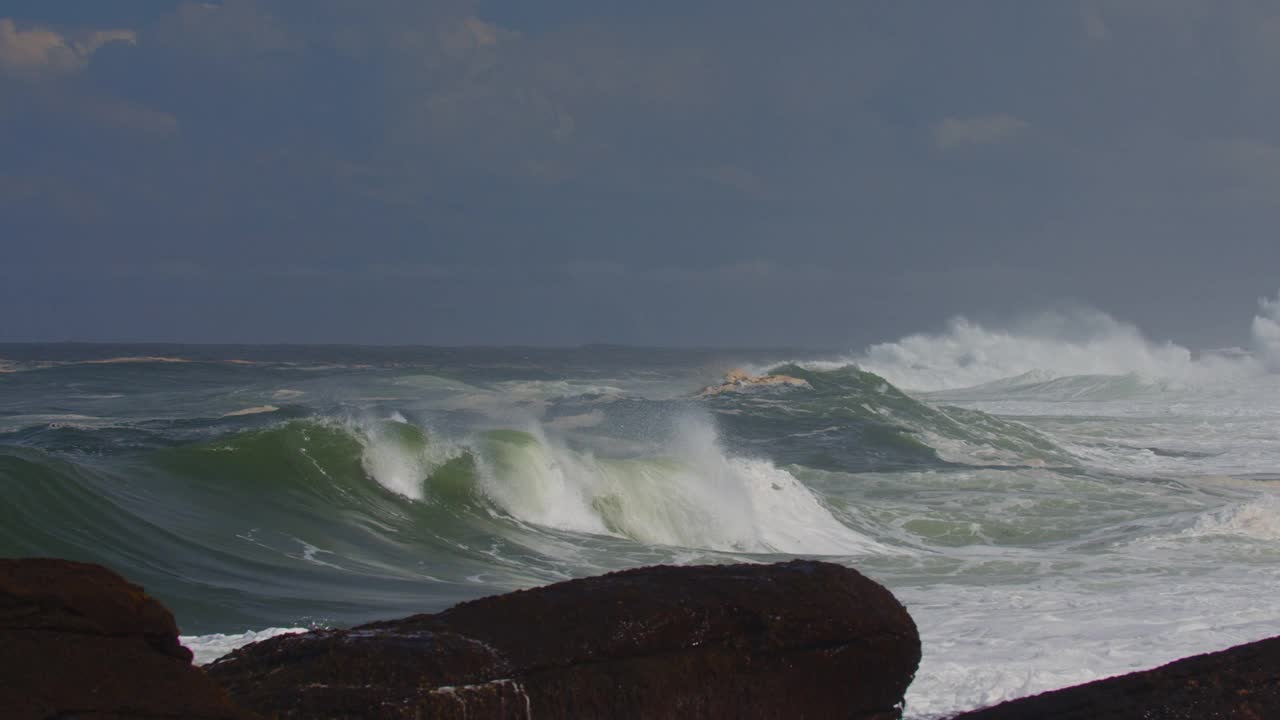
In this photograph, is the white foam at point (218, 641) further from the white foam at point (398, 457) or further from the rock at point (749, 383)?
the rock at point (749, 383)

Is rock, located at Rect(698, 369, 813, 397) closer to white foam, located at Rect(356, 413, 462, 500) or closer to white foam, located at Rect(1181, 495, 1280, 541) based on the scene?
white foam, located at Rect(356, 413, 462, 500)

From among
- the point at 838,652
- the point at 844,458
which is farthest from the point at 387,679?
the point at 844,458

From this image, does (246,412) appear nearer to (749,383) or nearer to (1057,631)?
(749,383)

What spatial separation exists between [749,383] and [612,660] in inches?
1407

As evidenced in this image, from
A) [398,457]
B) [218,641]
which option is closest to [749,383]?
[398,457]

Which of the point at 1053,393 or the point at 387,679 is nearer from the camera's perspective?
the point at 387,679

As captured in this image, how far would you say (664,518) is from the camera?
46.7ft

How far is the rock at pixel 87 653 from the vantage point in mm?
2057

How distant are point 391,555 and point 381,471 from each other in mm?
3471

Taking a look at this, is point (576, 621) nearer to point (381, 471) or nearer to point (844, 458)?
point (381, 471)

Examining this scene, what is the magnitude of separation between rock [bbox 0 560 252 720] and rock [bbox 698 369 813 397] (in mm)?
34291

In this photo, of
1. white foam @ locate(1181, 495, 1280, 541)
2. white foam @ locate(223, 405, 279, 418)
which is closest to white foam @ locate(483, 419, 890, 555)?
white foam @ locate(1181, 495, 1280, 541)

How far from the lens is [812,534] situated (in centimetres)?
1415

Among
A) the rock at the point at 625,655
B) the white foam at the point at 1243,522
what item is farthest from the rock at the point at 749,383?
the rock at the point at 625,655
